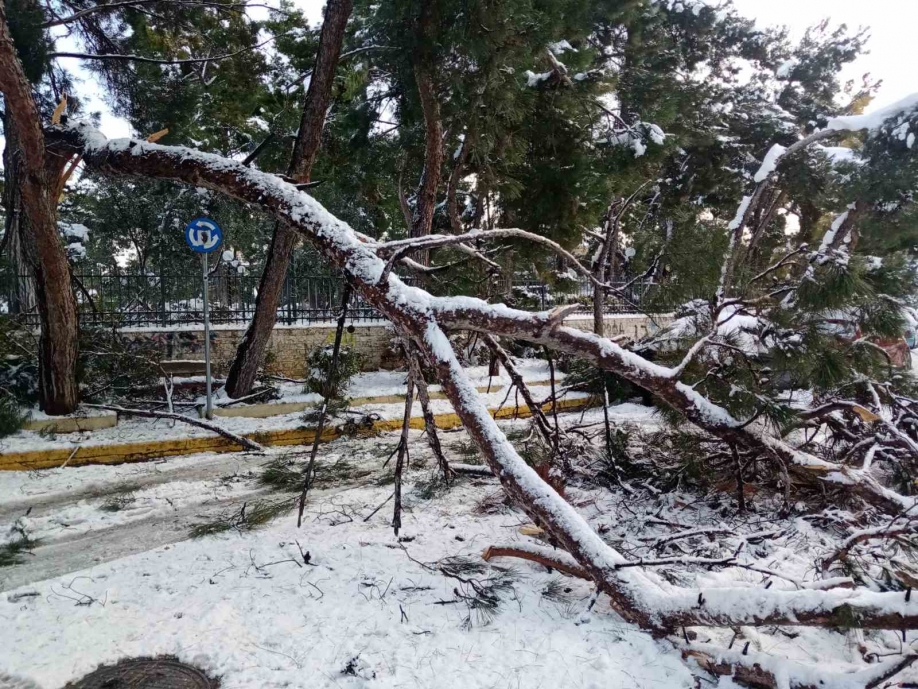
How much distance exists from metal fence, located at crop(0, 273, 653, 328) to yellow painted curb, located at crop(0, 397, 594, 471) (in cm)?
184

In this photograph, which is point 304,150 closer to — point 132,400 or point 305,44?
point 305,44

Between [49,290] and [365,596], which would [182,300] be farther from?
[365,596]

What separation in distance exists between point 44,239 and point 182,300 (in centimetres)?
376

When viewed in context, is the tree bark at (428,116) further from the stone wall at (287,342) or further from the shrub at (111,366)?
the shrub at (111,366)

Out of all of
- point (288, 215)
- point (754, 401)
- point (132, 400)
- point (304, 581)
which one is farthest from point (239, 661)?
point (132, 400)

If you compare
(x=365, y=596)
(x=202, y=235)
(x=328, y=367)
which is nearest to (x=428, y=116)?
(x=202, y=235)

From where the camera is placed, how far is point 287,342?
34.4ft

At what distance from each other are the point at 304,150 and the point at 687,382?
578 cm

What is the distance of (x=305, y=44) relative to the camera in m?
9.41

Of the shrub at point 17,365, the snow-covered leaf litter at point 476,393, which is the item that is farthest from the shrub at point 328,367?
the snow-covered leaf litter at point 476,393

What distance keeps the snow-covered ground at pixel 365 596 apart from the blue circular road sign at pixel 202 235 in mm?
3467

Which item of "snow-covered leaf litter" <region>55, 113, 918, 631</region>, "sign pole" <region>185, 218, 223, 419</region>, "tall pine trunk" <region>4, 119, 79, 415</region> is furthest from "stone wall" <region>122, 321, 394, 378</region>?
"snow-covered leaf litter" <region>55, 113, 918, 631</region>

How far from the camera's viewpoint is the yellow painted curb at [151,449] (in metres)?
5.73

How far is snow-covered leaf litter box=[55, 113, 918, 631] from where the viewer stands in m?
2.46
